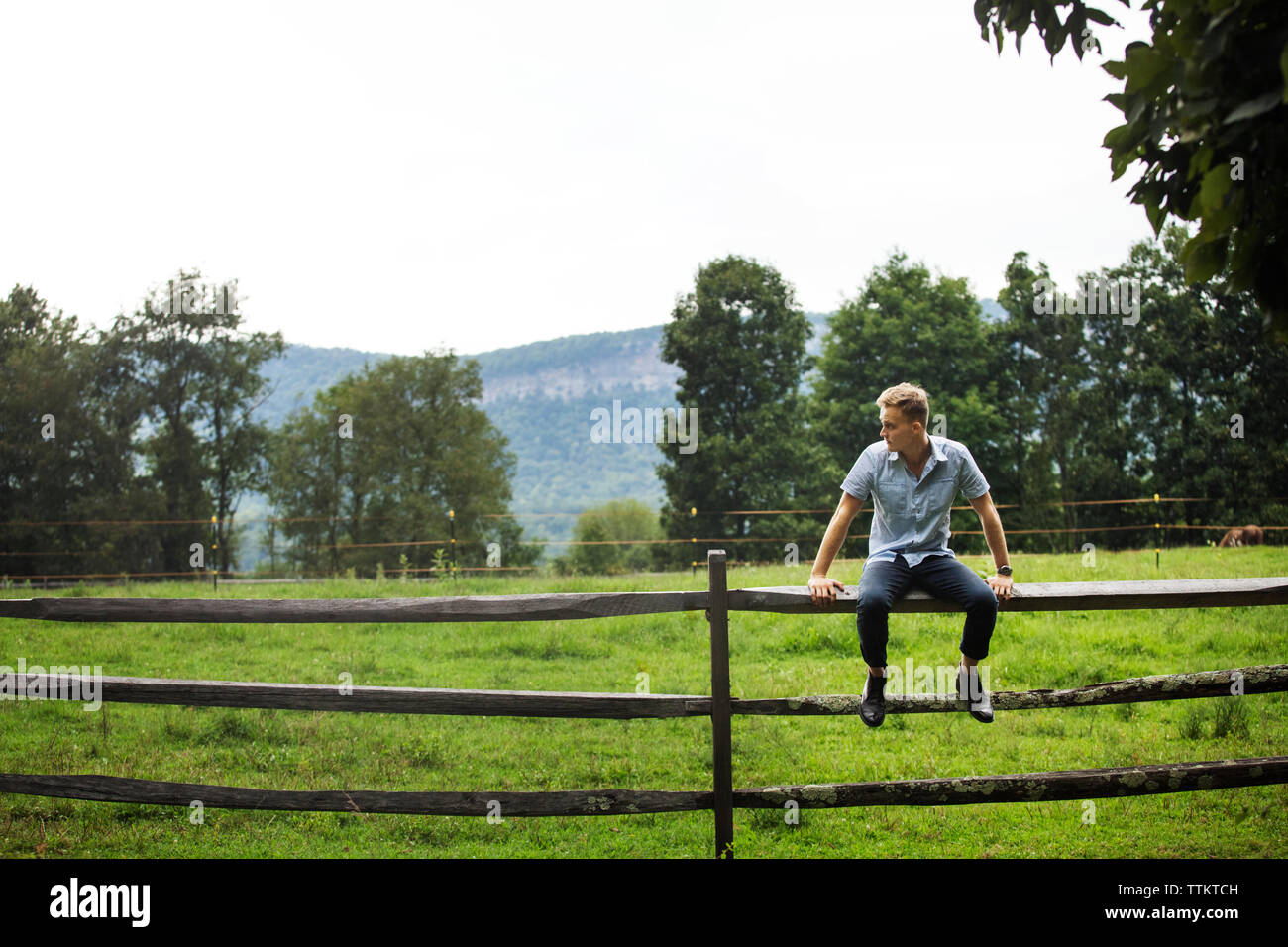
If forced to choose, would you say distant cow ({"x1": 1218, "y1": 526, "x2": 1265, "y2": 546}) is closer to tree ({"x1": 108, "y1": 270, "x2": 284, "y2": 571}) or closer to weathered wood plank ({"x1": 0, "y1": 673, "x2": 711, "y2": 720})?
weathered wood plank ({"x1": 0, "y1": 673, "x2": 711, "y2": 720})

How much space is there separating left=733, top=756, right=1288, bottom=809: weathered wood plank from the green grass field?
721 millimetres

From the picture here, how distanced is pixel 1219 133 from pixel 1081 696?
3.40 metres

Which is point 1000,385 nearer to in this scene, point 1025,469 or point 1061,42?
point 1025,469

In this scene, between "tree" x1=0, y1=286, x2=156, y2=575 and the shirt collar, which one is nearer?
the shirt collar

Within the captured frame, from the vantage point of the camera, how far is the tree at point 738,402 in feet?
140

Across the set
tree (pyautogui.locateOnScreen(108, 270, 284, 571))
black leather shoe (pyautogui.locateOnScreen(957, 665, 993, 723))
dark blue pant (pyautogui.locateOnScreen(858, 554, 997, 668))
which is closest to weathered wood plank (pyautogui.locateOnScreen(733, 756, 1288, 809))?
black leather shoe (pyautogui.locateOnScreen(957, 665, 993, 723))

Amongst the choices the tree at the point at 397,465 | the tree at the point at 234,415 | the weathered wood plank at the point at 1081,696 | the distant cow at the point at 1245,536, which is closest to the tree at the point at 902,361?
the distant cow at the point at 1245,536

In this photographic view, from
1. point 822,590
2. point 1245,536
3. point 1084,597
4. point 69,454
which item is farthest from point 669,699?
point 69,454

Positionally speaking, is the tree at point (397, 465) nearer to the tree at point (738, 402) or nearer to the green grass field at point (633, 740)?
the tree at point (738, 402)

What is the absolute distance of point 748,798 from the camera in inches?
205

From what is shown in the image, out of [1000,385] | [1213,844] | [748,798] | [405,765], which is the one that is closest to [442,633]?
[405,765]

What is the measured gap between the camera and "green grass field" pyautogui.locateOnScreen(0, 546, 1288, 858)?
19.7 ft

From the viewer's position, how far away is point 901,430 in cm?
507

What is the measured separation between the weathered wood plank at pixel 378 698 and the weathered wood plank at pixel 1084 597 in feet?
2.17
